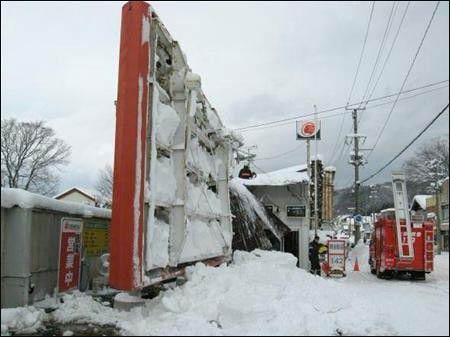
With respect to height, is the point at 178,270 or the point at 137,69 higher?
the point at 137,69

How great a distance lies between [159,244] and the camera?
26.4ft

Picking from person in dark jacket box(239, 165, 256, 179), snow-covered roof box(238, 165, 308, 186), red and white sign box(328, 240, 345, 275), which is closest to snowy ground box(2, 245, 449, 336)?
red and white sign box(328, 240, 345, 275)

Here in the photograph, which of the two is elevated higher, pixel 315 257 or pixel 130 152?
pixel 130 152

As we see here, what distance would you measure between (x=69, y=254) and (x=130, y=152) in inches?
92.6

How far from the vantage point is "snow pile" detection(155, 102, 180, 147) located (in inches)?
325

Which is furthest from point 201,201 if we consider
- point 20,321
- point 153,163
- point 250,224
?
point 250,224

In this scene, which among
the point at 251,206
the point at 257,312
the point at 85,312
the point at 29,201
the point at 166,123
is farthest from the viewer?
the point at 251,206

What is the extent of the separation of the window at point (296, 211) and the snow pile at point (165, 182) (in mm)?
21665

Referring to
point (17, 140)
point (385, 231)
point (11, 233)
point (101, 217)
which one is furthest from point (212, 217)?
point (17, 140)

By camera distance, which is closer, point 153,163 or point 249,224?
point 153,163

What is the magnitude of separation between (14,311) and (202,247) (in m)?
4.64

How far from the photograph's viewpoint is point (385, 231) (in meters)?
18.6

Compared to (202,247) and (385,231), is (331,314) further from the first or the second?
(385,231)

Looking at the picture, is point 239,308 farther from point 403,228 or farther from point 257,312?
point 403,228
